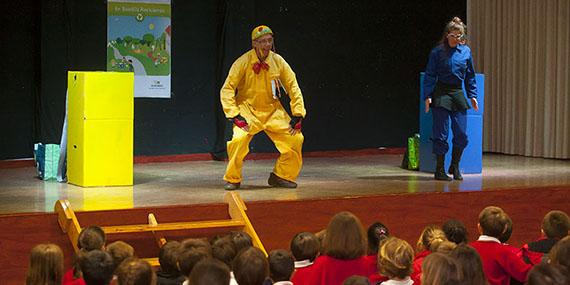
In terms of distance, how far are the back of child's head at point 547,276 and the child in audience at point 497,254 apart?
1771 mm

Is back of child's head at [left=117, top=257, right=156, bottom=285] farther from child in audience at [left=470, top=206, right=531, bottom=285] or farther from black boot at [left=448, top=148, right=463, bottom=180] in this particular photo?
black boot at [left=448, top=148, right=463, bottom=180]

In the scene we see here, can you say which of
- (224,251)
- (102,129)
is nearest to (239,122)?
Result: (102,129)

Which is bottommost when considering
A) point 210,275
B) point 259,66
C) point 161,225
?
point 161,225

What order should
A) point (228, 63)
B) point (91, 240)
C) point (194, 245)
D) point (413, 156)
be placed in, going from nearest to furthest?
point (194, 245) → point (91, 240) → point (413, 156) → point (228, 63)

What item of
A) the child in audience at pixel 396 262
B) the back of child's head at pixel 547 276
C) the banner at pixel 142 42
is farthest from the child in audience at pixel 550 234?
the banner at pixel 142 42

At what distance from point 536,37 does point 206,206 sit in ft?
18.8

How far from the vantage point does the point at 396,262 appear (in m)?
4.53

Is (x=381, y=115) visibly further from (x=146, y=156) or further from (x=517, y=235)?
(x=517, y=235)

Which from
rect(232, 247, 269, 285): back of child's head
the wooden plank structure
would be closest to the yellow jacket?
the wooden plank structure

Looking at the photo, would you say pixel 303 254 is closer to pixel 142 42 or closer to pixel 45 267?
Answer: pixel 45 267

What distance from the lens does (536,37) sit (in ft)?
37.9

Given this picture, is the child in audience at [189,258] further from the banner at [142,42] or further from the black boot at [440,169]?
the banner at [142,42]

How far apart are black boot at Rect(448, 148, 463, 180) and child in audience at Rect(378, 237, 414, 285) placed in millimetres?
4645

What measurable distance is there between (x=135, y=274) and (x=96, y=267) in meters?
0.40
